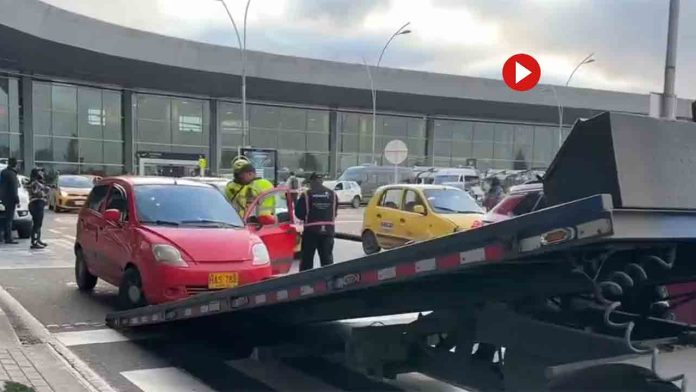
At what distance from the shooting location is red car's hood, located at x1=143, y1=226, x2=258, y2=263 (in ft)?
25.2

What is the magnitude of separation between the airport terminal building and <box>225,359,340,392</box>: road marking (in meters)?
29.1

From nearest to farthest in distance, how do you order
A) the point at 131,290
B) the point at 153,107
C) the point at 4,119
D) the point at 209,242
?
the point at 209,242, the point at 131,290, the point at 4,119, the point at 153,107

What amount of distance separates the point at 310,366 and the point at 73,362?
2.09m

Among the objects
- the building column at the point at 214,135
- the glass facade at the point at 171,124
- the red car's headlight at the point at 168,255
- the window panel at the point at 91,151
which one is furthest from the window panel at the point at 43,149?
the red car's headlight at the point at 168,255

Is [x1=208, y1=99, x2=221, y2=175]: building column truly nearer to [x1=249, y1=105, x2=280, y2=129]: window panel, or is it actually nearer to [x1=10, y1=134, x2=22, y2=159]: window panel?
[x1=249, y1=105, x2=280, y2=129]: window panel

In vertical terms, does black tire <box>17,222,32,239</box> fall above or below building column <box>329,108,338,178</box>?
below

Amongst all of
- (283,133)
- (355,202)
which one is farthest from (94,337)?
(283,133)

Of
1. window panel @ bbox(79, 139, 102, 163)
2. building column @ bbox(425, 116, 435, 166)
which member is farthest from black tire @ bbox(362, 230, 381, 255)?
building column @ bbox(425, 116, 435, 166)

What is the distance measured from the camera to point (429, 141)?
205 ft

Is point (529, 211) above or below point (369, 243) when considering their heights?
above

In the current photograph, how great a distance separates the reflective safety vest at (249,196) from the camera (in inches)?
393

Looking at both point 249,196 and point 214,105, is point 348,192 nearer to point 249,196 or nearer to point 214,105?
point 214,105

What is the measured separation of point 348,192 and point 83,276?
3106 centimetres

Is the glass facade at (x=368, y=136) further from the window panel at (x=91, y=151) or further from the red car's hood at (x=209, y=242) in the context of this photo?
the red car's hood at (x=209, y=242)
